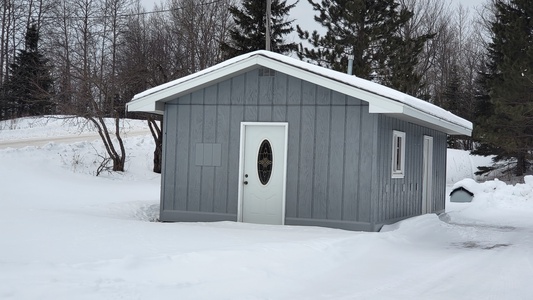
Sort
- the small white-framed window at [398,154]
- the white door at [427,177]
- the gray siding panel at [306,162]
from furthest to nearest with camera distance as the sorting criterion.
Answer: the white door at [427,177]
the small white-framed window at [398,154]
the gray siding panel at [306,162]

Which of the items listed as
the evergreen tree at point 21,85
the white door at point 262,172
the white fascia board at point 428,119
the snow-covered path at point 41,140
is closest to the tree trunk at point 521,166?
the white fascia board at point 428,119

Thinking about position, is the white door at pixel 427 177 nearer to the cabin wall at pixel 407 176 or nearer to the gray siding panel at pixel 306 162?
the cabin wall at pixel 407 176

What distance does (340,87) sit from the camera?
11062 millimetres

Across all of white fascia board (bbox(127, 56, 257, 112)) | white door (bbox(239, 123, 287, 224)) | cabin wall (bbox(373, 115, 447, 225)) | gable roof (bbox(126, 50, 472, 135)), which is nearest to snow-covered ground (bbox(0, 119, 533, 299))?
cabin wall (bbox(373, 115, 447, 225))

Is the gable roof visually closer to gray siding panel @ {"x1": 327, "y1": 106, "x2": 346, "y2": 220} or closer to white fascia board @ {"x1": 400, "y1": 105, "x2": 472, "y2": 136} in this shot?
white fascia board @ {"x1": 400, "y1": 105, "x2": 472, "y2": 136}

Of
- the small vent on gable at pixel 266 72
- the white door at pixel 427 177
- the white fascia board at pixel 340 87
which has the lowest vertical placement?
the white door at pixel 427 177

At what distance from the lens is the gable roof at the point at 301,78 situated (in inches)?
425

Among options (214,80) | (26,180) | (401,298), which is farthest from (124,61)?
(401,298)

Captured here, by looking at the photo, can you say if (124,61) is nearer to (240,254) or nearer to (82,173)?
(82,173)

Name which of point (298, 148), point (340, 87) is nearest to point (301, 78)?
point (340, 87)

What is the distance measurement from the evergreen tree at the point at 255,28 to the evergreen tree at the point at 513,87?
1004 centimetres

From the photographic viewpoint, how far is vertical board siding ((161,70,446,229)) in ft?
37.2

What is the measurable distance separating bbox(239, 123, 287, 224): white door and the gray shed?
0.07 feet

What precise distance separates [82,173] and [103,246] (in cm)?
1468
